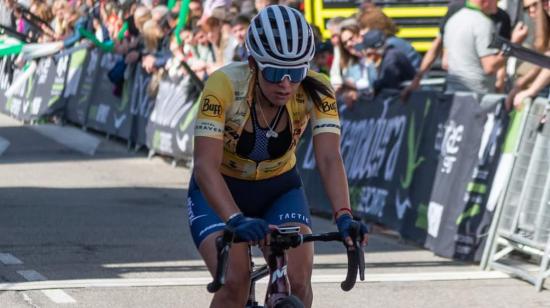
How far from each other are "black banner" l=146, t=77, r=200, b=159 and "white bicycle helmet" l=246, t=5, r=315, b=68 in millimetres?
11532

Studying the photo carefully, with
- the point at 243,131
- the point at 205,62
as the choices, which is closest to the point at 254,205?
the point at 243,131

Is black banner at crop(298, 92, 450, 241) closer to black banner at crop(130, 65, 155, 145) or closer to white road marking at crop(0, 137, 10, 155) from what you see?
black banner at crop(130, 65, 155, 145)

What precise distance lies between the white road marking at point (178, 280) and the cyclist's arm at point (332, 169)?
11.8ft

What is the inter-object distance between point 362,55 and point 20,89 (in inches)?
563

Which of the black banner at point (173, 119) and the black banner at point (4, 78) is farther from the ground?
the black banner at point (173, 119)

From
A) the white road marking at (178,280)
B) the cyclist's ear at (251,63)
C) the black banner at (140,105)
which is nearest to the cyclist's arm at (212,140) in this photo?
the cyclist's ear at (251,63)

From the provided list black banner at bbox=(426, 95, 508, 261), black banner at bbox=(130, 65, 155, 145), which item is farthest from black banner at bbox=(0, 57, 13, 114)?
black banner at bbox=(426, 95, 508, 261)

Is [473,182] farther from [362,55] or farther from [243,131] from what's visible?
[243,131]

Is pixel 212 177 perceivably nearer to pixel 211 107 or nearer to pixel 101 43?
pixel 211 107

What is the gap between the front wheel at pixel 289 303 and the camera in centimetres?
567

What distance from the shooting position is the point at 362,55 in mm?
13938

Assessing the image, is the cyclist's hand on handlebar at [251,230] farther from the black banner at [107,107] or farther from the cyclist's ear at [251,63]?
the black banner at [107,107]

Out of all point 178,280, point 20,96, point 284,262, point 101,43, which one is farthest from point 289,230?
point 20,96

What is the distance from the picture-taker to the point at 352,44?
14.0 meters
